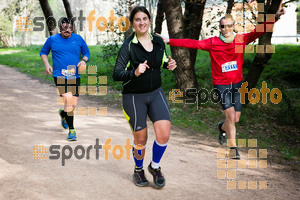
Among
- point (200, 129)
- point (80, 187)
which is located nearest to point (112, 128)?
point (200, 129)

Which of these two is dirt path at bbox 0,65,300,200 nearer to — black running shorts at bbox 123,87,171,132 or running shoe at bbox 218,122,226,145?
running shoe at bbox 218,122,226,145

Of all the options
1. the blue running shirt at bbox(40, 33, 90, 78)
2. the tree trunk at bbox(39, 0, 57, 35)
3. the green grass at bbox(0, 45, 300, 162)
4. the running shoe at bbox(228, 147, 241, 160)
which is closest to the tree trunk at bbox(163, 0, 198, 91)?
the green grass at bbox(0, 45, 300, 162)

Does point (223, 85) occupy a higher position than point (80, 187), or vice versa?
point (223, 85)

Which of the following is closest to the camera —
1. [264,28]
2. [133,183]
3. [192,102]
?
[133,183]

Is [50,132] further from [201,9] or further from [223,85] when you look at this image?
[201,9]

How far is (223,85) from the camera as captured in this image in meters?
5.91

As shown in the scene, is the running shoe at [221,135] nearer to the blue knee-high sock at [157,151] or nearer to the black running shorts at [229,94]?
the black running shorts at [229,94]

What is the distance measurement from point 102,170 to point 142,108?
145 cm

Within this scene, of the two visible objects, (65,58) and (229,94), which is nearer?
(229,94)

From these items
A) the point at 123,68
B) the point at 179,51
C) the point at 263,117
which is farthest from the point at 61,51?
the point at 263,117

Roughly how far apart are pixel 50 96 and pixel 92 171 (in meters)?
7.40

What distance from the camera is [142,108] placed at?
4.21m

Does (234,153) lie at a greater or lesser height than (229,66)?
lesser

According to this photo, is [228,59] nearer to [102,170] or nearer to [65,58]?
[102,170]
